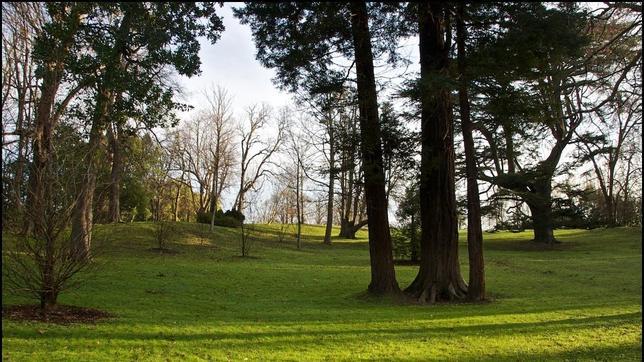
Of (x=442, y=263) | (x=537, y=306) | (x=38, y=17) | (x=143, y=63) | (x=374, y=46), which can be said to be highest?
(x=374, y=46)

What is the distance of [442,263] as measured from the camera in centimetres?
1329

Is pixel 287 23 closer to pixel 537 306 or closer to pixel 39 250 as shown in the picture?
pixel 39 250

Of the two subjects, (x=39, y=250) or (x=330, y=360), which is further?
(x=39, y=250)

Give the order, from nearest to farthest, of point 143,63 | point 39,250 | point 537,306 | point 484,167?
1. point 39,250
2. point 143,63
3. point 537,306
4. point 484,167

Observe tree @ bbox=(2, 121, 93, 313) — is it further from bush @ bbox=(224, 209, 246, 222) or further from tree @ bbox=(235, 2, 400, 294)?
bush @ bbox=(224, 209, 246, 222)

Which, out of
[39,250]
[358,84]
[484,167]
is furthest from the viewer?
[484,167]

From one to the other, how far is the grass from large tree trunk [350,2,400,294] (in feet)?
3.10

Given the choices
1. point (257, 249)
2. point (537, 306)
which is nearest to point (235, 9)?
point (537, 306)

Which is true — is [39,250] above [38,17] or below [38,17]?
below

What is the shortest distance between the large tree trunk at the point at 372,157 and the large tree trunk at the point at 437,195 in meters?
1.01

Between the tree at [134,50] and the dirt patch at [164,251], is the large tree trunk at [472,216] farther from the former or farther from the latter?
the dirt patch at [164,251]

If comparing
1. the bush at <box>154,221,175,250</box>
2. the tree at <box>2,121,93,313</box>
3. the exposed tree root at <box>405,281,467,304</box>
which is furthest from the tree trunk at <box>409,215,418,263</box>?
the tree at <box>2,121,93,313</box>

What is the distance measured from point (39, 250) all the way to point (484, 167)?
25455 mm

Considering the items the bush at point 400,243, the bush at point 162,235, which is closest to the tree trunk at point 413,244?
the bush at point 400,243
